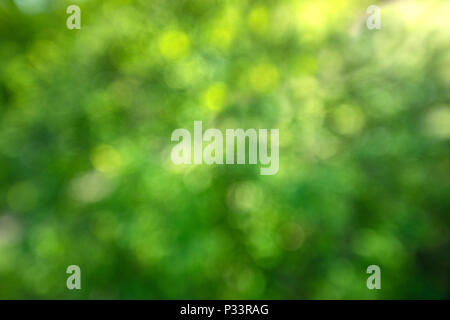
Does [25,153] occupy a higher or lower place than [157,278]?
higher

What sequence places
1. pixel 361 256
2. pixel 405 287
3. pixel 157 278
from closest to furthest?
pixel 157 278 → pixel 361 256 → pixel 405 287

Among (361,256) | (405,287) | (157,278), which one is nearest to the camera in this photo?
(157,278)

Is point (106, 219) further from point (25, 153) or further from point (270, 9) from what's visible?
point (270, 9)

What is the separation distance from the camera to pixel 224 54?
1893 millimetres

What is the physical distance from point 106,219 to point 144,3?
900 millimetres

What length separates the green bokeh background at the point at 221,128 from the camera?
1.80m

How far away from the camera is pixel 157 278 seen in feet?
6.10

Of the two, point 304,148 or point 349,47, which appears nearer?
point 304,148

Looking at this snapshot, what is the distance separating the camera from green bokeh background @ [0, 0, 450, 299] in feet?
5.90

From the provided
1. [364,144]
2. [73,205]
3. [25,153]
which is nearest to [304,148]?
[364,144]

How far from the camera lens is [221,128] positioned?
1.85 meters
